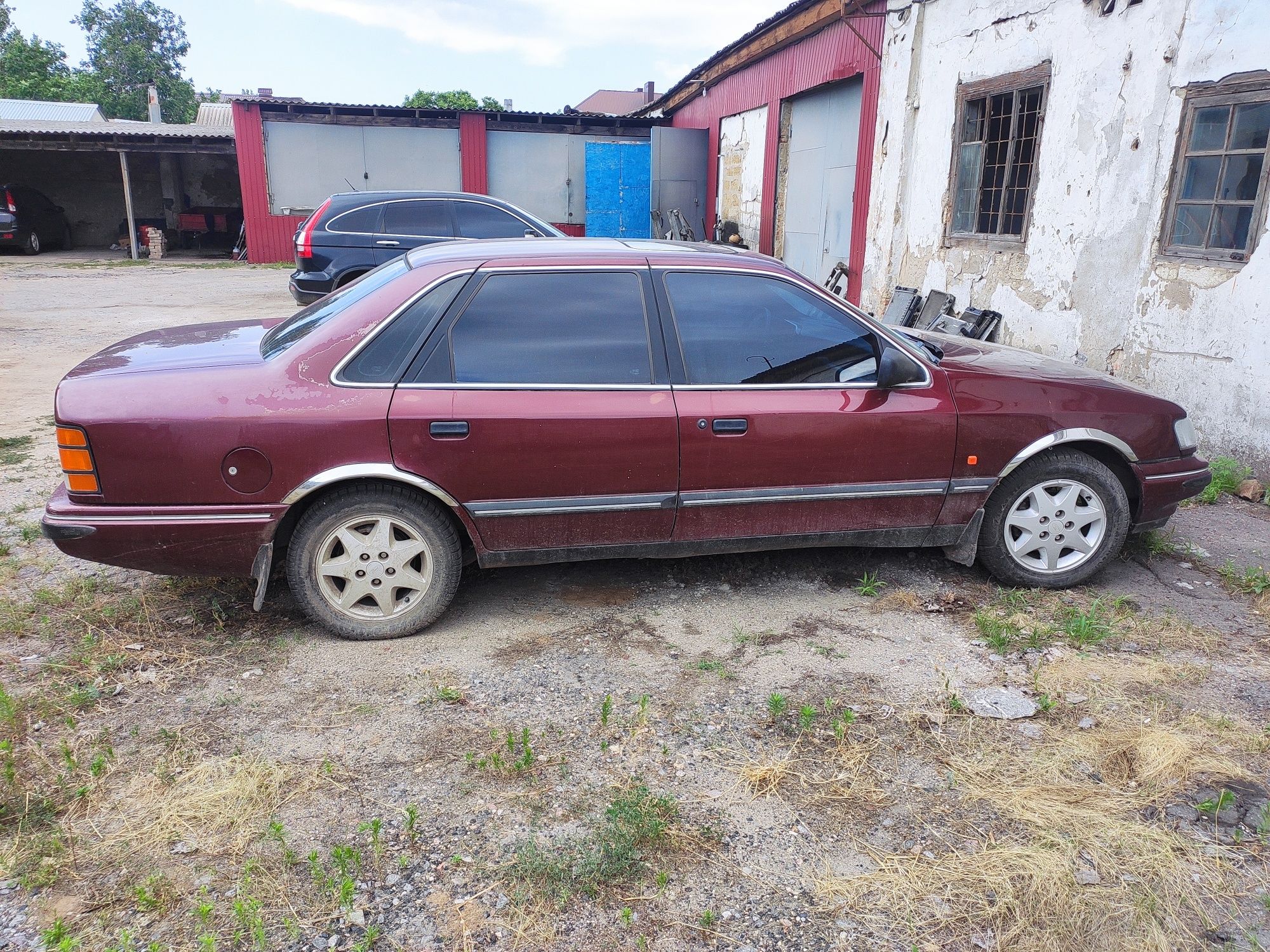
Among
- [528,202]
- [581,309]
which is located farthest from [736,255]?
[528,202]

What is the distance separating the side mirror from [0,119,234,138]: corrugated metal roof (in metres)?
24.0

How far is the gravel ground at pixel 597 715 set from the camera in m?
2.43

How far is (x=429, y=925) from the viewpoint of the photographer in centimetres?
237

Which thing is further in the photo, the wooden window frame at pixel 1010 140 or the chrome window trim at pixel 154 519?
the wooden window frame at pixel 1010 140

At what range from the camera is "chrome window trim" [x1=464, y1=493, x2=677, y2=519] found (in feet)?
12.4

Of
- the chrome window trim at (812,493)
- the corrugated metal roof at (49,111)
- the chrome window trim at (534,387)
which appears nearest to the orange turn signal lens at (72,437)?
the chrome window trim at (534,387)

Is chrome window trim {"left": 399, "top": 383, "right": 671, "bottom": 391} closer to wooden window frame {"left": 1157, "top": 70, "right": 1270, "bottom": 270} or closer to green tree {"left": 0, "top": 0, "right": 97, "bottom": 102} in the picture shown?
wooden window frame {"left": 1157, "top": 70, "right": 1270, "bottom": 270}

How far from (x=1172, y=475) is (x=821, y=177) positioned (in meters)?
8.79

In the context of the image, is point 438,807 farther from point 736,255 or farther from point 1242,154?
point 1242,154

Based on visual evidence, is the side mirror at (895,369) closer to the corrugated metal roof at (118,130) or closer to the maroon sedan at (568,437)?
the maroon sedan at (568,437)

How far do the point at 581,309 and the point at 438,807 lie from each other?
6.92 ft

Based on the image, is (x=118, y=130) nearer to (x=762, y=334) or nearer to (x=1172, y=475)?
(x=762, y=334)

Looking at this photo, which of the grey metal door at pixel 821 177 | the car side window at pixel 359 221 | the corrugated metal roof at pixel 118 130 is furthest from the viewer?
the corrugated metal roof at pixel 118 130

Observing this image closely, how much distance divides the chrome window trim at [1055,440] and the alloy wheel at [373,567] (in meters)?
2.72
